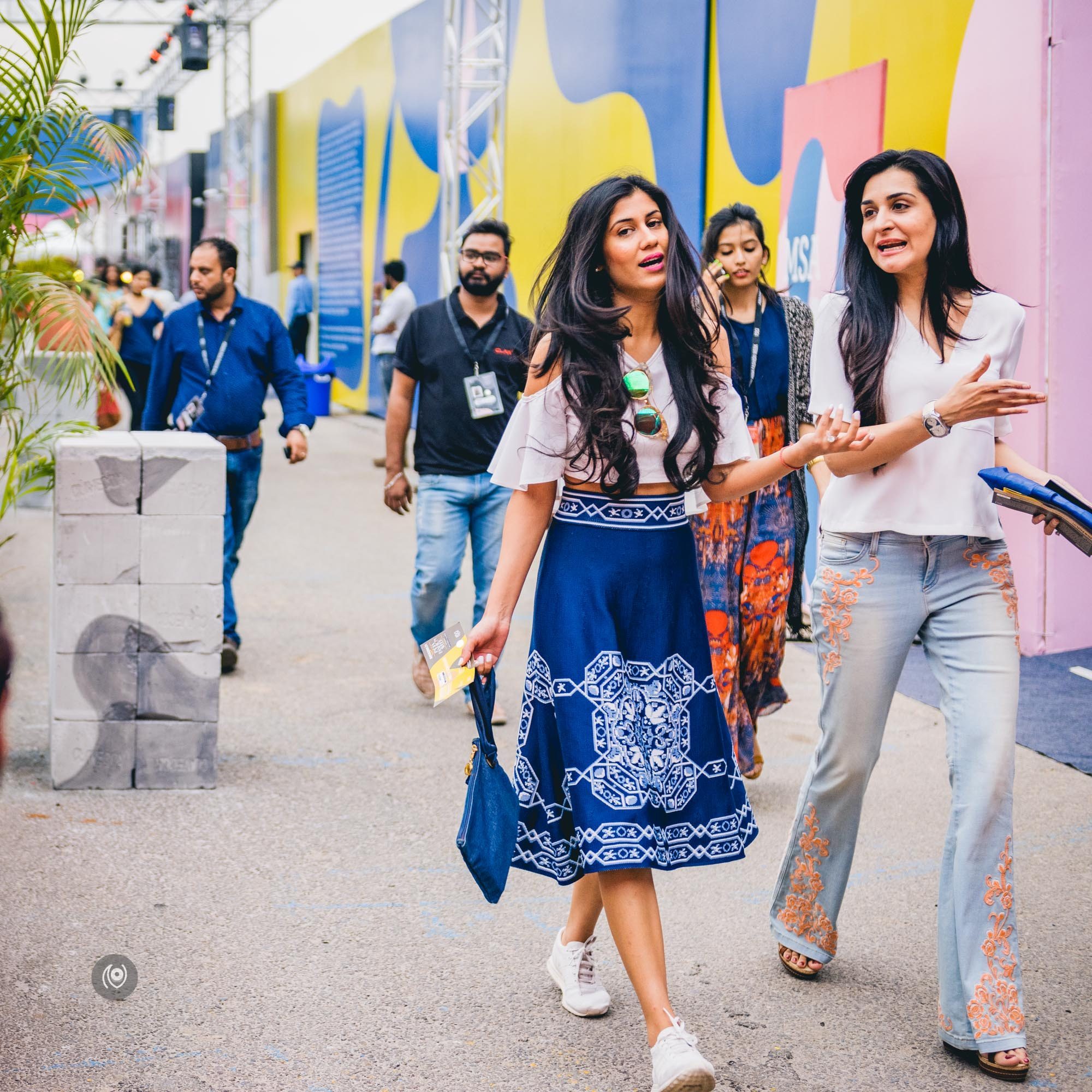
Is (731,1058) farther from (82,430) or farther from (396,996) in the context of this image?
(82,430)

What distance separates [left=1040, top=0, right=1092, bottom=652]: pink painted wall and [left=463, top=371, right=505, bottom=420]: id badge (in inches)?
106

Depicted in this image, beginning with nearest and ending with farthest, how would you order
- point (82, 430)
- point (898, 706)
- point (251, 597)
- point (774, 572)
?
point (774, 572)
point (82, 430)
point (898, 706)
point (251, 597)

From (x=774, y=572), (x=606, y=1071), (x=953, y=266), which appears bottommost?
(x=606, y=1071)

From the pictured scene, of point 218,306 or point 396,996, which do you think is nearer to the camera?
point 396,996

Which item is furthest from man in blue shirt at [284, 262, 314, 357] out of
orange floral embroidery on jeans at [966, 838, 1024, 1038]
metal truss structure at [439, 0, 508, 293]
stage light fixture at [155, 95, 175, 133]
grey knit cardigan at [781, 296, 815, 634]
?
orange floral embroidery on jeans at [966, 838, 1024, 1038]

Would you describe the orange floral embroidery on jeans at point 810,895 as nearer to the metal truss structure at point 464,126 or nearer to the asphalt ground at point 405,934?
the asphalt ground at point 405,934

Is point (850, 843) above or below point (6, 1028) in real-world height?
above

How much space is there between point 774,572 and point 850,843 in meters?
1.50

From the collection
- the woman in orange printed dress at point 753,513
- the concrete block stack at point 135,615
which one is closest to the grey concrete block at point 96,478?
the concrete block stack at point 135,615

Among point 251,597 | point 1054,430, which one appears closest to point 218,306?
point 251,597

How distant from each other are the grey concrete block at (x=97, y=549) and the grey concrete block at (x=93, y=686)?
0.89 feet

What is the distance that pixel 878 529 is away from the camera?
341 cm

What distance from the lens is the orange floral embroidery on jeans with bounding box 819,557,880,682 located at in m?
3.47

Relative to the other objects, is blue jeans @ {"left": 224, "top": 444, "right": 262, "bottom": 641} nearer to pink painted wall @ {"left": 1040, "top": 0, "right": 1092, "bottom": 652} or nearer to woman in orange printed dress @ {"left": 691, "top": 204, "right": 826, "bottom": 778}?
woman in orange printed dress @ {"left": 691, "top": 204, "right": 826, "bottom": 778}
